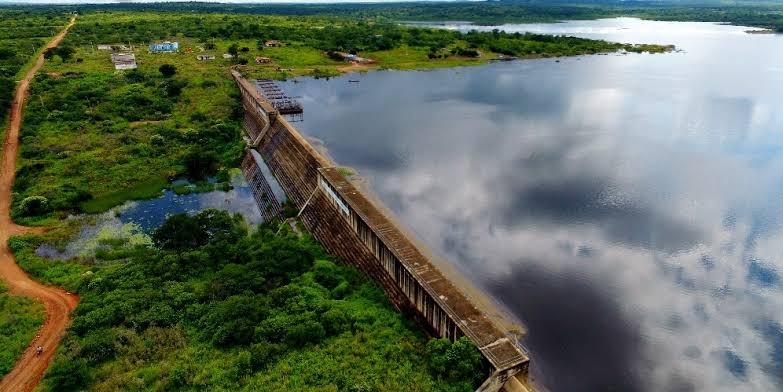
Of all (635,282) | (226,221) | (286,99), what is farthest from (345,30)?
(635,282)

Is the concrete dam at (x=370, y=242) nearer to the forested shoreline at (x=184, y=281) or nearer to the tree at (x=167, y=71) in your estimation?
the forested shoreline at (x=184, y=281)

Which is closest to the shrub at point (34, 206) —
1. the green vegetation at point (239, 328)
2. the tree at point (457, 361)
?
the green vegetation at point (239, 328)

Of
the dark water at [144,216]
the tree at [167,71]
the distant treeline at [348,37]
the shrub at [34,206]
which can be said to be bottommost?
the dark water at [144,216]

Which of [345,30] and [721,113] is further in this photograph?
[345,30]

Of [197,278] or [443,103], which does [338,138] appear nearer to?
[443,103]

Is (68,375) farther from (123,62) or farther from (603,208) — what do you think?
(123,62)

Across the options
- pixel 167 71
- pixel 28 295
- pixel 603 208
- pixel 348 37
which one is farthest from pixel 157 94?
pixel 348 37
